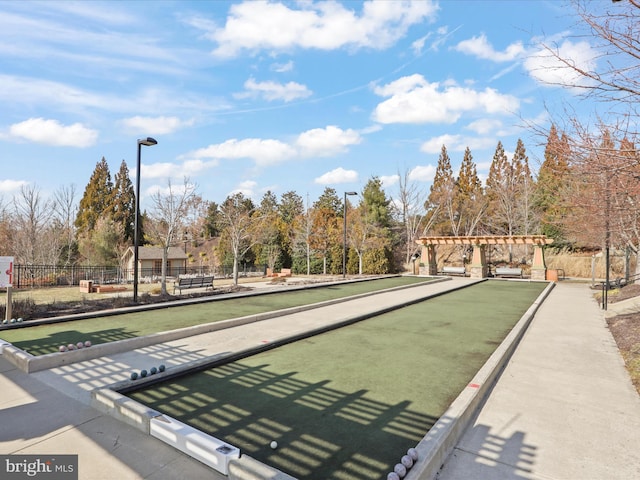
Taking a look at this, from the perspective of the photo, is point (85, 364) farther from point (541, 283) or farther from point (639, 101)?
point (541, 283)

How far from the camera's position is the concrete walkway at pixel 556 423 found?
A: 130 inches

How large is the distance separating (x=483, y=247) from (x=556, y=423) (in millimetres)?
23312

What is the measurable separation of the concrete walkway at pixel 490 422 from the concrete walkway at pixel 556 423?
0.03 ft

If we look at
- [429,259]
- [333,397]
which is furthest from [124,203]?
[333,397]

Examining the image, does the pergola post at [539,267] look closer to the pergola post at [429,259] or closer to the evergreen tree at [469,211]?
the pergola post at [429,259]

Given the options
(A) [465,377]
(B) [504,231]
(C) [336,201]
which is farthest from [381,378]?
(C) [336,201]

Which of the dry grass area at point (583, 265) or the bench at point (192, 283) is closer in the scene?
the bench at point (192, 283)

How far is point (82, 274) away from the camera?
27.1 m

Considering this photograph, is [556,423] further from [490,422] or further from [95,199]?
[95,199]

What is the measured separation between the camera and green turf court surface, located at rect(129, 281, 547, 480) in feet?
11.1

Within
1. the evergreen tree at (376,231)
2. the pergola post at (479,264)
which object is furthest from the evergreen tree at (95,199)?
the pergola post at (479,264)

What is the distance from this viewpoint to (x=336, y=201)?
50.4m

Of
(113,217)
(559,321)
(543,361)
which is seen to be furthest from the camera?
(113,217)

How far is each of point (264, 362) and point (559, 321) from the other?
8859 mm
